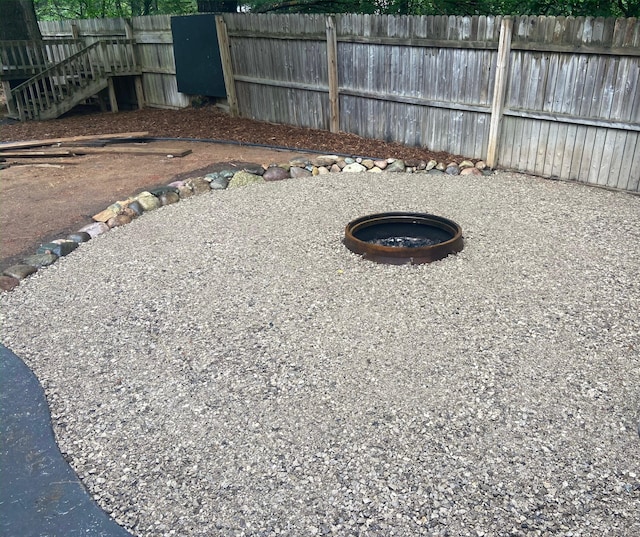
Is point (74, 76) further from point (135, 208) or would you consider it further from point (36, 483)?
point (36, 483)

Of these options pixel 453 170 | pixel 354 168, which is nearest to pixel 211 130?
pixel 354 168

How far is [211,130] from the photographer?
32.8 ft

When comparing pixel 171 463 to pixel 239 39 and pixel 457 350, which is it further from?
pixel 239 39

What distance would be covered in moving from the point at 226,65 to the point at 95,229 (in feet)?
18.6

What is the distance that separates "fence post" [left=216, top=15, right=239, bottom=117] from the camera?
10.1 metres

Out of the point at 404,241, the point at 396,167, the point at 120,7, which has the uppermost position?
the point at 120,7

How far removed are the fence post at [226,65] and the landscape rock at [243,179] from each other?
12.6ft

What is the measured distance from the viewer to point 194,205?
21.9ft

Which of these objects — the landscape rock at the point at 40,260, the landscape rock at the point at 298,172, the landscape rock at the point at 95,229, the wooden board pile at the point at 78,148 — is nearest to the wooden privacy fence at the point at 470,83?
the landscape rock at the point at 298,172

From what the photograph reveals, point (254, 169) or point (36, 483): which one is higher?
point (254, 169)

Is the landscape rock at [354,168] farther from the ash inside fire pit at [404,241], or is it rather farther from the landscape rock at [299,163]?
the ash inside fire pit at [404,241]

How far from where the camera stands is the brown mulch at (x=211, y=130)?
330 inches

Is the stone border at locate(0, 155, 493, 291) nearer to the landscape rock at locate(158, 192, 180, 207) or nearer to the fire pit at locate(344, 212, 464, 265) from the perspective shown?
the landscape rock at locate(158, 192, 180, 207)

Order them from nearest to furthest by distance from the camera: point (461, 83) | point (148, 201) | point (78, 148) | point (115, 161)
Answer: point (148, 201) → point (461, 83) → point (115, 161) → point (78, 148)
